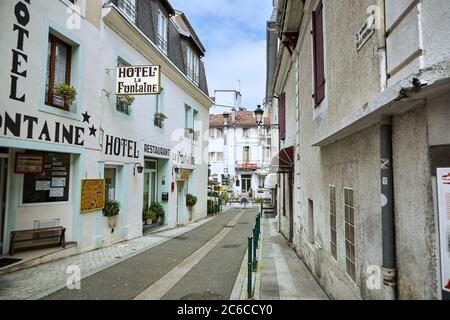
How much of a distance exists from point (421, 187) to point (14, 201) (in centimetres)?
741

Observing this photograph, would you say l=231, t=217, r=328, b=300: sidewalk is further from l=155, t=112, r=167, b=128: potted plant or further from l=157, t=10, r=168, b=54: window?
l=157, t=10, r=168, b=54: window

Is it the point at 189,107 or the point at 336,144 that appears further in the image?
the point at 189,107

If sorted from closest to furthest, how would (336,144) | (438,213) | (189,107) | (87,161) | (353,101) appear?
(438,213) → (353,101) → (336,144) → (87,161) → (189,107)

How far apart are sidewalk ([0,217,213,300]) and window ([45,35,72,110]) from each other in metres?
3.71

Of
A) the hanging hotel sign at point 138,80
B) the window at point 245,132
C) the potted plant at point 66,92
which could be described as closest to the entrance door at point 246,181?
the window at point 245,132

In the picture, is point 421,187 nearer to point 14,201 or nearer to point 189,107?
point 14,201

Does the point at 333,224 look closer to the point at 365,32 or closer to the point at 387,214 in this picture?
the point at 387,214

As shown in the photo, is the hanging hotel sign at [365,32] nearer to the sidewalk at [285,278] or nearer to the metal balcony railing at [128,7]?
the sidewalk at [285,278]

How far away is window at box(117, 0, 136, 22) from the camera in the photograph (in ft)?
32.9

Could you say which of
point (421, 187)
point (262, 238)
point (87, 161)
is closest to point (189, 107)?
point (262, 238)

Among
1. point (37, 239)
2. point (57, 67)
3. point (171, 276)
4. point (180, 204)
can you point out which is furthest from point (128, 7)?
point (180, 204)

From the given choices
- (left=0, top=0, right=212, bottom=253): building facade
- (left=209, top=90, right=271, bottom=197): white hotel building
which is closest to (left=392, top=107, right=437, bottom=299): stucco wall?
(left=0, top=0, right=212, bottom=253): building facade

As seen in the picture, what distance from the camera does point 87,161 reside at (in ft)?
27.1

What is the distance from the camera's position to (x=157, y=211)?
13.2 metres
